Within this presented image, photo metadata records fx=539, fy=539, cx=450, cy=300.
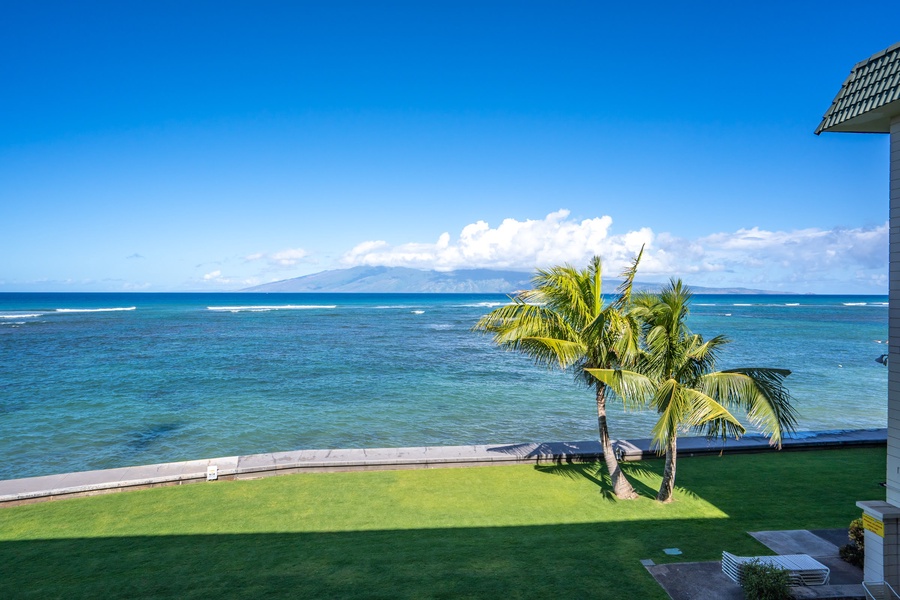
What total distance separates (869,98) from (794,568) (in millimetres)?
5358

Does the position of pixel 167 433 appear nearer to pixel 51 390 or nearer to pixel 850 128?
pixel 51 390

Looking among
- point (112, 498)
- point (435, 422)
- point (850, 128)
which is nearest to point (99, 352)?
point (435, 422)

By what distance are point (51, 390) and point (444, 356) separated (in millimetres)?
20192

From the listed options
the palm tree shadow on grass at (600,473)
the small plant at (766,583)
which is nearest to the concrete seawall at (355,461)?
the palm tree shadow on grass at (600,473)

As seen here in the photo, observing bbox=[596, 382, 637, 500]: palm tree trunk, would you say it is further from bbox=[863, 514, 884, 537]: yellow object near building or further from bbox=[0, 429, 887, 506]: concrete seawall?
bbox=[863, 514, 884, 537]: yellow object near building

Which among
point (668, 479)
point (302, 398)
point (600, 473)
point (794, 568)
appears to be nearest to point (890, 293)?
point (794, 568)

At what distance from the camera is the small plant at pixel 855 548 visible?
6.98m

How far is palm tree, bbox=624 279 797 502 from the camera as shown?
808 centimetres

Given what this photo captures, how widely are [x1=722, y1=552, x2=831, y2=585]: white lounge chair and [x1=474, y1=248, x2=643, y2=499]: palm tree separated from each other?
3136 mm

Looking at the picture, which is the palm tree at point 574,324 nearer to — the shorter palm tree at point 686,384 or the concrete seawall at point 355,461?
the shorter palm tree at point 686,384

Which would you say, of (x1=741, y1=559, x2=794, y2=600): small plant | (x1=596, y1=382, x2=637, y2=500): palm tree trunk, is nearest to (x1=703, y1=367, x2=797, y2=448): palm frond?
(x1=596, y1=382, x2=637, y2=500): palm tree trunk

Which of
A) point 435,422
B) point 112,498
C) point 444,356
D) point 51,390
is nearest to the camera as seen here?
point 112,498

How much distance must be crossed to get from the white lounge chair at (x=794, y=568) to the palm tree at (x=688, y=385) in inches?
70.0

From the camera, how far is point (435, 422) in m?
17.9
